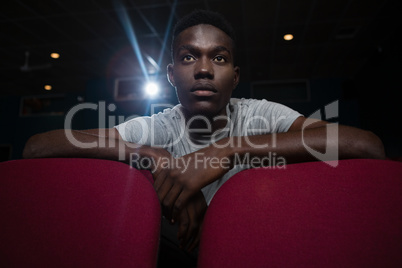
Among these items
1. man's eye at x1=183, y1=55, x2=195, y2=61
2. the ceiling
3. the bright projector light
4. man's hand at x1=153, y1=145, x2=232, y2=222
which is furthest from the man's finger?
the bright projector light

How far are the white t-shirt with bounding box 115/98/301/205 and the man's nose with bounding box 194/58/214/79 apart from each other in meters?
0.24

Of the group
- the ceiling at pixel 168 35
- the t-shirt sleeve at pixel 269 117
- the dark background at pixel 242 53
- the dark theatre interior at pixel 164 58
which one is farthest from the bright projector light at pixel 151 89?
the t-shirt sleeve at pixel 269 117

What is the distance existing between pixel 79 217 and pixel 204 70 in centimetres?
66

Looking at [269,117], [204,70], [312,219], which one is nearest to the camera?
[312,219]

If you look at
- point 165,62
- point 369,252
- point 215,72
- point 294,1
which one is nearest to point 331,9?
point 294,1

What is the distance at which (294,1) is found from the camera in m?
3.80

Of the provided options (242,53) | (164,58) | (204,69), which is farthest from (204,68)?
(164,58)

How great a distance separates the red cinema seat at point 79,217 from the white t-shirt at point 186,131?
55 cm

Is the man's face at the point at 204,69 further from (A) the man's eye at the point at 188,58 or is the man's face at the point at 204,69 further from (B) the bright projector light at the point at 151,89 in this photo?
(B) the bright projector light at the point at 151,89

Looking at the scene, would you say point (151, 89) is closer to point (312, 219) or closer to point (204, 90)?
point (204, 90)

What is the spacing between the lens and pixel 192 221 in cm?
61

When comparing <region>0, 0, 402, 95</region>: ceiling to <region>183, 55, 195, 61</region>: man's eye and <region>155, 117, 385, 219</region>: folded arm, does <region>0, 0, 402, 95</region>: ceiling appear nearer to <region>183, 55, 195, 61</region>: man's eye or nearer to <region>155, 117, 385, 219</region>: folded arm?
<region>183, 55, 195, 61</region>: man's eye

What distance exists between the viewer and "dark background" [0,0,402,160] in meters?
4.04

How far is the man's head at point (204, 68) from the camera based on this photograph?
0.93 m
